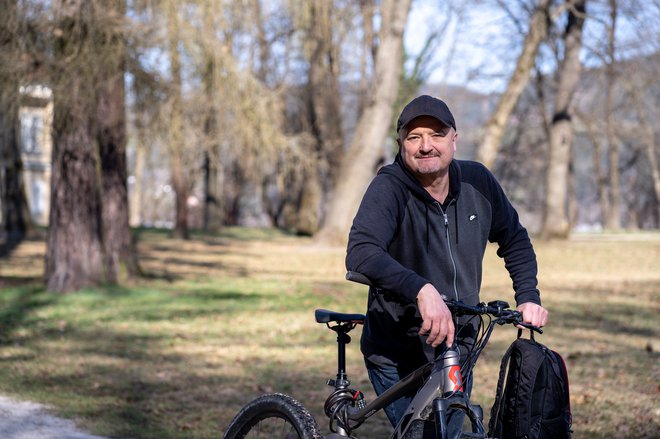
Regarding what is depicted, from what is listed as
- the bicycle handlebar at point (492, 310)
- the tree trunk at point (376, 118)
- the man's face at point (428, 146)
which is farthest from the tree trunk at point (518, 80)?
the bicycle handlebar at point (492, 310)

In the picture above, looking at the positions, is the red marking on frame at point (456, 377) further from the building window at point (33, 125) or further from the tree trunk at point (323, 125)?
the tree trunk at point (323, 125)

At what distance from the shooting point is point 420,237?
3982 millimetres

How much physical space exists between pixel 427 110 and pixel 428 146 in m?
0.14

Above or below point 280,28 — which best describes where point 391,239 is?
below

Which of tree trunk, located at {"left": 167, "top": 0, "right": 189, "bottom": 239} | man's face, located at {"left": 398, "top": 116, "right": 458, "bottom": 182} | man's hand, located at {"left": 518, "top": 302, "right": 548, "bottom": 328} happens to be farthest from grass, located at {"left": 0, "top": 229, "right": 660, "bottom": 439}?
man's face, located at {"left": 398, "top": 116, "right": 458, "bottom": 182}

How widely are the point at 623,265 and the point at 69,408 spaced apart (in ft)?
65.0

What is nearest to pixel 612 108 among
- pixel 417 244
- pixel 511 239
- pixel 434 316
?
pixel 511 239

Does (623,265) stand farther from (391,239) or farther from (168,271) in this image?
(391,239)

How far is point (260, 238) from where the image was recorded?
39.7 meters

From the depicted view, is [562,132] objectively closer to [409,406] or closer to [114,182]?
[114,182]

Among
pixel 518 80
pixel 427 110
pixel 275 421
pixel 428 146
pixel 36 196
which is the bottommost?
pixel 275 421

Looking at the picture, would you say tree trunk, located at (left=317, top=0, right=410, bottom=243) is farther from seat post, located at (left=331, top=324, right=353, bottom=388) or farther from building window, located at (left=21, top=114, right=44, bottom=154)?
seat post, located at (left=331, top=324, right=353, bottom=388)

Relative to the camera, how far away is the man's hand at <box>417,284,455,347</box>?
3482mm

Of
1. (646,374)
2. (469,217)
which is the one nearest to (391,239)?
(469,217)
